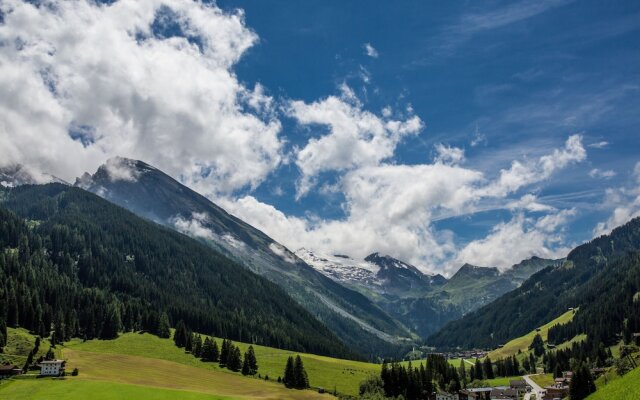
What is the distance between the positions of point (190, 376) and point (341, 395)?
5307 centimetres

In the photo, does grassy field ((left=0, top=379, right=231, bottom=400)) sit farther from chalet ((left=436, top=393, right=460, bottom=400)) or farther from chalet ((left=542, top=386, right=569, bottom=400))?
chalet ((left=542, top=386, right=569, bottom=400))

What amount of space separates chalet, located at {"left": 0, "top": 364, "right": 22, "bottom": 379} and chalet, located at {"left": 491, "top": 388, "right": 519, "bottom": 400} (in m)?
148

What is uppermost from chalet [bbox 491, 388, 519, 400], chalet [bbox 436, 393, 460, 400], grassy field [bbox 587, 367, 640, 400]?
grassy field [bbox 587, 367, 640, 400]

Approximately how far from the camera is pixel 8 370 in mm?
150000

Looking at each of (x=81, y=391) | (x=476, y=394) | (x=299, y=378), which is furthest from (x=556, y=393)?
(x=81, y=391)

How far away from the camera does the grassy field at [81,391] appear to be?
5153 inches

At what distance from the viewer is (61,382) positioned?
14400 cm

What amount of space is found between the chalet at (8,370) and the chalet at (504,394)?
147690mm

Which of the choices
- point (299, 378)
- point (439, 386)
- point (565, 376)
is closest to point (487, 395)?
point (439, 386)

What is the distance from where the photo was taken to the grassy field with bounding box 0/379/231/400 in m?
131

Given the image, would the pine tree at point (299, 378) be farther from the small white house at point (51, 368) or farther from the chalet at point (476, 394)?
the small white house at point (51, 368)

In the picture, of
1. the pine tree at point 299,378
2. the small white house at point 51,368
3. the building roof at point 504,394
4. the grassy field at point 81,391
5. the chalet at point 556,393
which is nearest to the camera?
the grassy field at point 81,391

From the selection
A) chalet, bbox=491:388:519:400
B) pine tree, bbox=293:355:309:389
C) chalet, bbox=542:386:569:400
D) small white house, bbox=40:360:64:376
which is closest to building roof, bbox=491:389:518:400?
chalet, bbox=491:388:519:400

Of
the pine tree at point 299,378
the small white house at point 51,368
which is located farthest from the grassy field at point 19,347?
the pine tree at point 299,378
